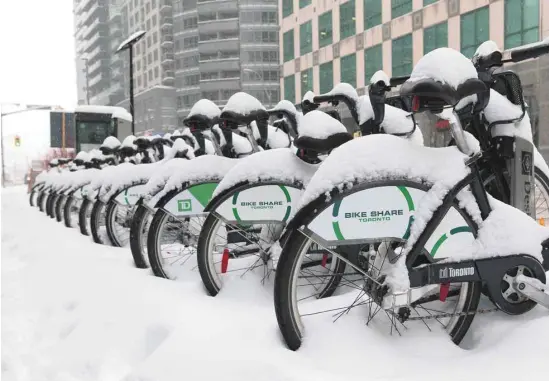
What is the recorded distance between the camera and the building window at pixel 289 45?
25.9 metres

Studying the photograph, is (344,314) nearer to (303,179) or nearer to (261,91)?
(303,179)

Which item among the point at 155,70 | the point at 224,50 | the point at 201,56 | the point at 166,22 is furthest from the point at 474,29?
the point at 155,70

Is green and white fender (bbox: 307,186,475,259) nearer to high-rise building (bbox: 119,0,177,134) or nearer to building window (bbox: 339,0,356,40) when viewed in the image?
building window (bbox: 339,0,356,40)

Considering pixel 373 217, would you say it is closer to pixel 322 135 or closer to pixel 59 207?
pixel 322 135

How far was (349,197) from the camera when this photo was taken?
217 cm

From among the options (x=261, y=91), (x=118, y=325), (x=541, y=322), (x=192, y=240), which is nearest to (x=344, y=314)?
(x=541, y=322)

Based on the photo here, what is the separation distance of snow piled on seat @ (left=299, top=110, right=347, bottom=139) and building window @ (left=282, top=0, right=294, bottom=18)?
24.6m

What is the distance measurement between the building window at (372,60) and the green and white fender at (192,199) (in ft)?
56.9

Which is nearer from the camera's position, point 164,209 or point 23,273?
point 164,209

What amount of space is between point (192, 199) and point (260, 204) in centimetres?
83

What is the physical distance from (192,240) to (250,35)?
163 feet

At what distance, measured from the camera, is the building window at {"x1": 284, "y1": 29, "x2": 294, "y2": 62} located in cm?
2588

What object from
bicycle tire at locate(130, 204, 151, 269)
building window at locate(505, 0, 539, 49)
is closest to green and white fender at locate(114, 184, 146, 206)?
bicycle tire at locate(130, 204, 151, 269)

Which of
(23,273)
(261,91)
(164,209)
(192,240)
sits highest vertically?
(261,91)
